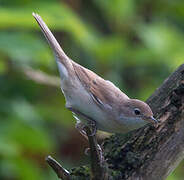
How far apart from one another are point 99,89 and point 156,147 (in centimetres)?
63

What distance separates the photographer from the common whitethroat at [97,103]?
3.97 metres

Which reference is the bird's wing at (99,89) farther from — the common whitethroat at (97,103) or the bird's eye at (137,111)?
the bird's eye at (137,111)

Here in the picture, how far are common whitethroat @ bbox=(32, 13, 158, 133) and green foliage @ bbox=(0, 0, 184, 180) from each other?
155 cm

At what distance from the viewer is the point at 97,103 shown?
4.05 m

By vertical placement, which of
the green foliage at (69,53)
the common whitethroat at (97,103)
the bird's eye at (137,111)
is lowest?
the green foliage at (69,53)

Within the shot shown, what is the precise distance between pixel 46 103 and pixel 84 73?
2911 millimetres

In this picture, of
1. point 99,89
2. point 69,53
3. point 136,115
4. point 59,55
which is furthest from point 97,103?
point 69,53

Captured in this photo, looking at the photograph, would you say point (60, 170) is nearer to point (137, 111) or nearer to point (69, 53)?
point (137, 111)

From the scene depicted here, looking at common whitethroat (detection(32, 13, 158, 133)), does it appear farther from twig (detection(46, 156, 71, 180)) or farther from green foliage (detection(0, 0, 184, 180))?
green foliage (detection(0, 0, 184, 180))

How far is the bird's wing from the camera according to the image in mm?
4102

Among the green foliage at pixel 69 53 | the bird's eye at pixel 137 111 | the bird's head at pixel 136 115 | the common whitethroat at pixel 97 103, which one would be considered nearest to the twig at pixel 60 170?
the common whitethroat at pixel 97 103

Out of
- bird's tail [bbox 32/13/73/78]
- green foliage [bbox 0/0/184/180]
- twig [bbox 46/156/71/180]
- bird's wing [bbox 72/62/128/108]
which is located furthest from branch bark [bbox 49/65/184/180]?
green foliage [bbox 0/0/184/180]

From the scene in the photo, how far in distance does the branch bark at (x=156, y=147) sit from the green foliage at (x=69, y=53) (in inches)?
79.6

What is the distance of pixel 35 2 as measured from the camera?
6461 mm
